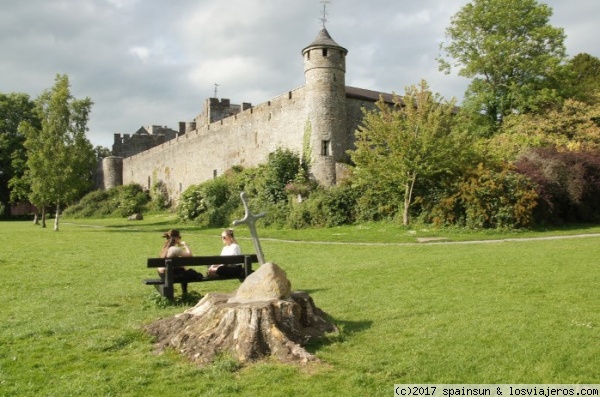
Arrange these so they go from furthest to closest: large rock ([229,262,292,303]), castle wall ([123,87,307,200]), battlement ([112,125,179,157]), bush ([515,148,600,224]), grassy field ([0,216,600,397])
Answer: battlement ([112,125,179,157])
castle wall ([123,87,307,200])
bush ([515,148,600,224])
large rock ([229,262,292,303])
grassy field ([0,216,600,397])

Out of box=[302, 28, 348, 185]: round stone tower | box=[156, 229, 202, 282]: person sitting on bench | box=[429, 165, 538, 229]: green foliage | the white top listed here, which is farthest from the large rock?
box=[302, 28, 348, 185]: round stone tower

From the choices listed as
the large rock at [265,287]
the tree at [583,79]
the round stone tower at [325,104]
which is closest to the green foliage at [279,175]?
the round stone tower at [325,104]

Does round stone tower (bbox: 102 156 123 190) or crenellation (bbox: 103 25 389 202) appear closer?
crenellation (bbox: 103 25 389 202)

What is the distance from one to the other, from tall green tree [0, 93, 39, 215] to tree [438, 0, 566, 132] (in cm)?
3357

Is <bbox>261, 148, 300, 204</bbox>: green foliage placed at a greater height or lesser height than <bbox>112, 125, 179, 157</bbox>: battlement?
lesser

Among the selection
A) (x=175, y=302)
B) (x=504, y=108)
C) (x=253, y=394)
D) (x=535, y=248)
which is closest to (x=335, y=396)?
(x=253, y=394)

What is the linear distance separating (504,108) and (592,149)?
6519 millimetres

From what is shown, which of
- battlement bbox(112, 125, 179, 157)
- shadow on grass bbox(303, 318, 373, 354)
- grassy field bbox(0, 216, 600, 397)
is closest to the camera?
grassy field bbox(0, 216, 600, 397)

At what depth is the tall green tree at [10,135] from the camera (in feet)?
142

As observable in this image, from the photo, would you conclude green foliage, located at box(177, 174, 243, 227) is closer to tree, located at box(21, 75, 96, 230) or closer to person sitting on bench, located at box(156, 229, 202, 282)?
tree, located at box(21, 75, 96, 230)

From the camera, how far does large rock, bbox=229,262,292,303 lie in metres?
6.09

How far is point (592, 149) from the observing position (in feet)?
73.5

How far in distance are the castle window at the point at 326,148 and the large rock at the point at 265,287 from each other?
1989 cm

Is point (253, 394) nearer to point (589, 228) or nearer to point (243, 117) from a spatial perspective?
point (589, 228)
